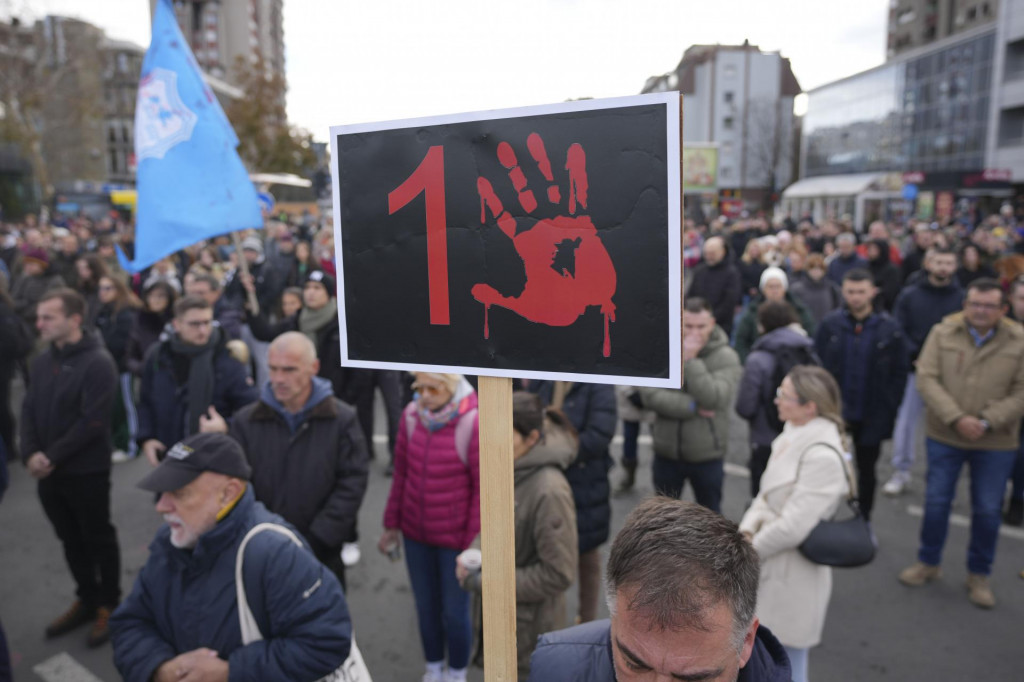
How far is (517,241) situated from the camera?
5.32ft

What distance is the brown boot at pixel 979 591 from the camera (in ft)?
13.6

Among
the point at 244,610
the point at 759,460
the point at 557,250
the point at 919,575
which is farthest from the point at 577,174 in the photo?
the point at 919,575

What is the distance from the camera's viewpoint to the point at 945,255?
233 inches

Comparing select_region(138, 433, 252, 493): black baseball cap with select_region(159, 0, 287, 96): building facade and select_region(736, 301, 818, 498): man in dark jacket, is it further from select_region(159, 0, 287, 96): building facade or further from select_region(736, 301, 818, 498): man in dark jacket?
select_region(159, 0, 287, 96): building facade

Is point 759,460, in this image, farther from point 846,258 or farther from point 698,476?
point 846,258

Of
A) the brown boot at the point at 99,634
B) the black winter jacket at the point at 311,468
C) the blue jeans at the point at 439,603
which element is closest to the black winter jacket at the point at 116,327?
the brown boot at the point at 99,634

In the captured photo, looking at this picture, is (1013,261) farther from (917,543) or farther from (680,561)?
(680,561)

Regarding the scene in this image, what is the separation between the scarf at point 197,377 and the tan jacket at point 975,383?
450cm

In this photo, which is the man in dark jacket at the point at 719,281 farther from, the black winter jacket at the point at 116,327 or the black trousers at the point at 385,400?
→ the black winter jacket at the point at 116,327

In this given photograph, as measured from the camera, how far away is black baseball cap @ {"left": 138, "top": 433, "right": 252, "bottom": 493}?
2.25 meters

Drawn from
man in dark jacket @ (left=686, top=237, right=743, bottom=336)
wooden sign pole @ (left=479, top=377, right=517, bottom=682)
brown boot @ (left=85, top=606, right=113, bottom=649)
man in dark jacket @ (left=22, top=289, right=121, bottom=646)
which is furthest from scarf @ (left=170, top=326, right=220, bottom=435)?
man in dark jacket @ (left=686, top=237, right=743, bottom=336)

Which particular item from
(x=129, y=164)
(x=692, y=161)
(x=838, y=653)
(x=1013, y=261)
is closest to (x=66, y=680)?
(x=838, y=653)

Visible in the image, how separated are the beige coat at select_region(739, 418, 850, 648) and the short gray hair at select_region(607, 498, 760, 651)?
1708mm

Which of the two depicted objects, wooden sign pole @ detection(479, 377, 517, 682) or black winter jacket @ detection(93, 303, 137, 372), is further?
black winter jacket @ detection(93, 303, 137, 372)
